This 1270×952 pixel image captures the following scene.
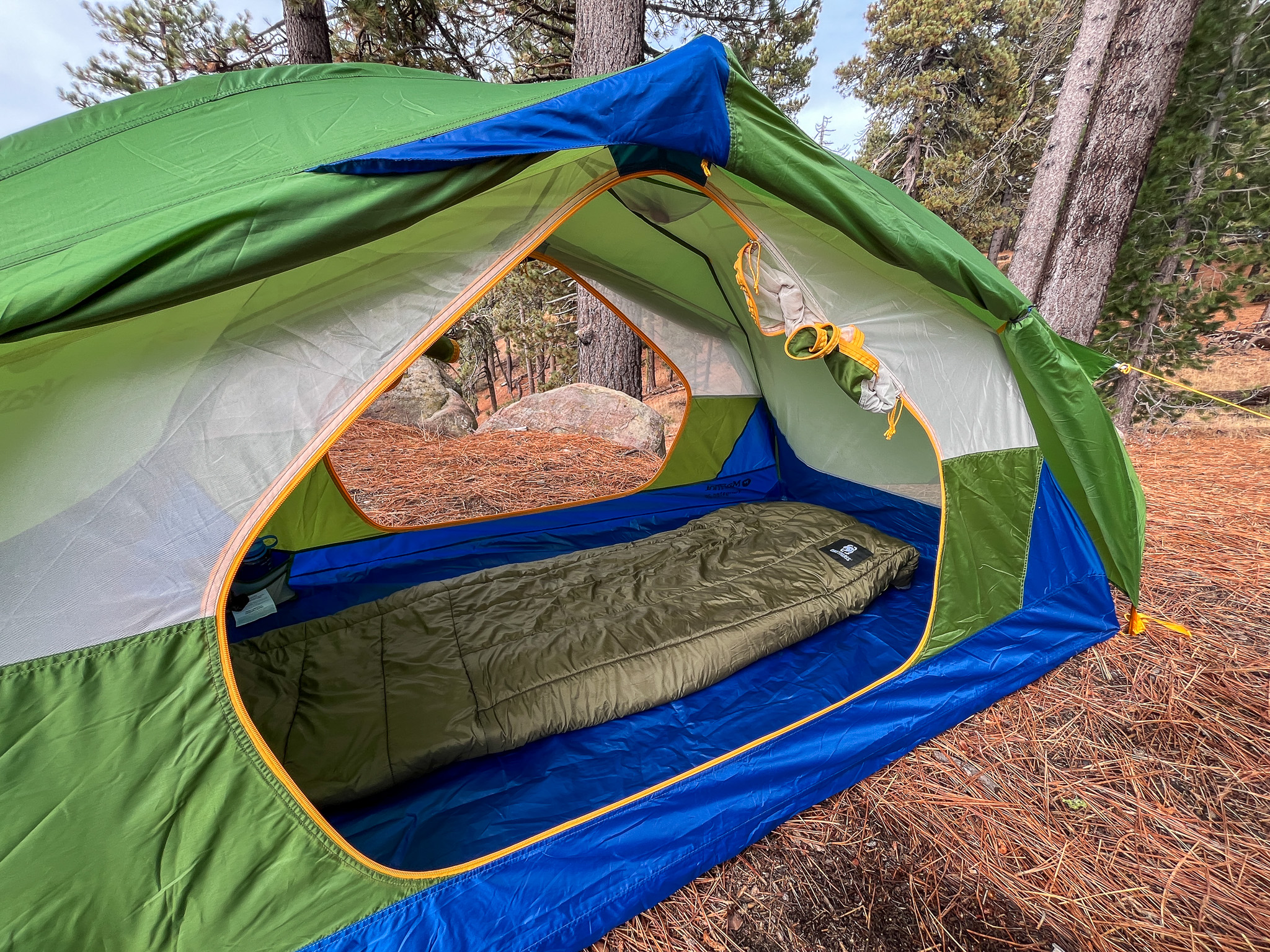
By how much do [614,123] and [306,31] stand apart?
455 centimetres

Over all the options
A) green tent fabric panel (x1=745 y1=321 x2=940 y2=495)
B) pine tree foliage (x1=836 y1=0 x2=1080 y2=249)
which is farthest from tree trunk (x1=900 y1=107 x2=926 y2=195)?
green tent fabric panel (x1=745 y1=321 x2=940 y2=495)

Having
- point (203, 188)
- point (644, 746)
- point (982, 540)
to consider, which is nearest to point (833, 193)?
point (982, 540)

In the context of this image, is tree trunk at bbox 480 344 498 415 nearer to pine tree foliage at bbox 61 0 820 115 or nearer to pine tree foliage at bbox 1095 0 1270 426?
pine tree foliage at bbox 61 0 820 115

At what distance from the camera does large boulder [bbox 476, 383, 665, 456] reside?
4812 millimetres

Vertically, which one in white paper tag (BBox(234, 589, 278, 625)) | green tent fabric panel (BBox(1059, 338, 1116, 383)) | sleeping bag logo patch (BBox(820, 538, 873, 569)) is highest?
green tent fabric panel (BBox(1059, 338, 1116, 383))

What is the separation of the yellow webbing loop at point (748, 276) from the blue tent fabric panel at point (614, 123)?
37cm

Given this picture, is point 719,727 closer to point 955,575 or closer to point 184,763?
point 955,575

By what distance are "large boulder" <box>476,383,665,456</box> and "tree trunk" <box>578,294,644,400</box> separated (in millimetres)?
173

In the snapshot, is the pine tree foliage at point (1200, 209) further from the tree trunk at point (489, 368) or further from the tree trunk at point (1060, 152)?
the tree trunk at point (489, 368)

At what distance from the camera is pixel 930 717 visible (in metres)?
1.72

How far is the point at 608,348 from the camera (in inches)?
203

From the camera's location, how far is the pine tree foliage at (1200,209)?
137 inches

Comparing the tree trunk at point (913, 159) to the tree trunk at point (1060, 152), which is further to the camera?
the tree trunk at point (913, 159)

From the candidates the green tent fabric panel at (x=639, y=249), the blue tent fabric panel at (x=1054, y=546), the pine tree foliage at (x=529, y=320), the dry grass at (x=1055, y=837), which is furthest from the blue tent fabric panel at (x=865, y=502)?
the pine tree foliage at (x=529, y=320)
